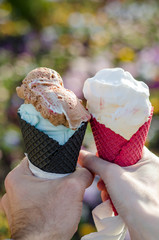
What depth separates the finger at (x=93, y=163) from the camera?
1.19 m

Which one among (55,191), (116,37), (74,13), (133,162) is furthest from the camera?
(74,13)

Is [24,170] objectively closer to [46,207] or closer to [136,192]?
[46,207]

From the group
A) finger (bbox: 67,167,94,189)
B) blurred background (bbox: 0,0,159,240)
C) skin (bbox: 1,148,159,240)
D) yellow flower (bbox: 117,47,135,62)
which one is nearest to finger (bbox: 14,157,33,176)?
skin (bbox: 1,148,159,240)

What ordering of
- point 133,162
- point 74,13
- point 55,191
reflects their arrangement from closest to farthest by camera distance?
point 55,191 → point 133,162 → point 74,13

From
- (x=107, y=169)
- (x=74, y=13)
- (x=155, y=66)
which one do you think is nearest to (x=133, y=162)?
(x=107, y=169)

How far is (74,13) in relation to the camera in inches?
229

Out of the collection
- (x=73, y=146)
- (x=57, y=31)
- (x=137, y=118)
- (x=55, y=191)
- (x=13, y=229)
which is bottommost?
(x=57, y=31)

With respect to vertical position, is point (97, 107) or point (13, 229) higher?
point (97, 107)

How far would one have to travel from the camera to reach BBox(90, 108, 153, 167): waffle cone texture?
1.19m

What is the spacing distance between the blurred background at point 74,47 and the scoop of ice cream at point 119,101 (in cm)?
126

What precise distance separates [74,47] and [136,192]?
3638 millimetres

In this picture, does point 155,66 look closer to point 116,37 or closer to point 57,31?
point 116,37

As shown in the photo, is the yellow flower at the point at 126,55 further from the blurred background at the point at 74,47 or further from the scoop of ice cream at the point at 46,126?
the scoop of ice cream at the point at 46,126

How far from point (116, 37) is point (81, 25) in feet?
2.13
